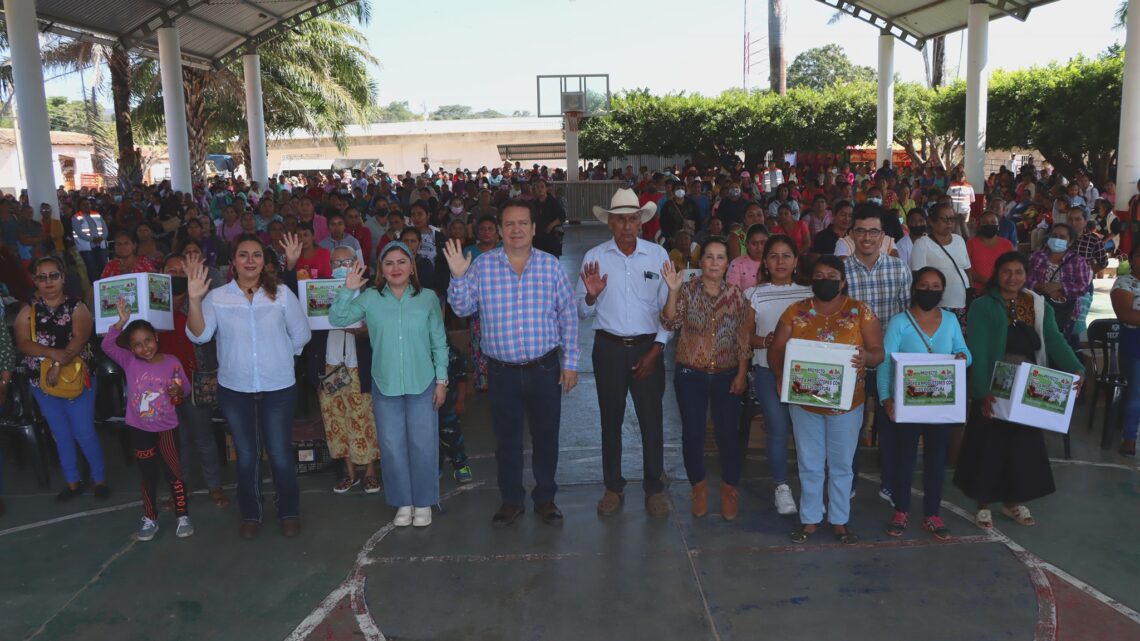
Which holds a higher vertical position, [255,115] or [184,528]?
[255,115]

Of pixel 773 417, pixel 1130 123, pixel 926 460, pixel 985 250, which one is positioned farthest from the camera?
pixel 1130 123

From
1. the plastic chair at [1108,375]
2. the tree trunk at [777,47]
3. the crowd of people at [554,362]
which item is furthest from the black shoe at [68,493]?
the tree trunk at [777,47]

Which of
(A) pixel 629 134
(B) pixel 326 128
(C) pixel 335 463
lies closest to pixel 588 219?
(A) pixel 629 134

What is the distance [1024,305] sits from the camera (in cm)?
476

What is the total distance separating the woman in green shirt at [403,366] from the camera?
4.67 m

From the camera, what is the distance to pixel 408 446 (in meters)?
4.89

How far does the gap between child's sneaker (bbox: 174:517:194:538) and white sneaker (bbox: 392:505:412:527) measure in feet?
3.71

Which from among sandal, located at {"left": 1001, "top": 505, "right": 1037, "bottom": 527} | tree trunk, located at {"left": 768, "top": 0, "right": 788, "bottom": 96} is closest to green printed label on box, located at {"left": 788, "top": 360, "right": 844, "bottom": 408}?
sandal, located at {"left": 1001, "top": 505, "right": 1037, "bottom": 527}

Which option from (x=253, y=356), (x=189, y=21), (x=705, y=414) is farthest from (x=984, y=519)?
(x=189, y=21)

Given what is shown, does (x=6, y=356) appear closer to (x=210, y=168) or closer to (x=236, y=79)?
(x=236, y=79)

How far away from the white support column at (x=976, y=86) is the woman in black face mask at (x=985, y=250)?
1403 centimetres

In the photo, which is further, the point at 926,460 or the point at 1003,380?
the point at 926,460

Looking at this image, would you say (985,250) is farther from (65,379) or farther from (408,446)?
(65,379)

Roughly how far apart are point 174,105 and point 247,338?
16.0 meters
